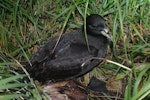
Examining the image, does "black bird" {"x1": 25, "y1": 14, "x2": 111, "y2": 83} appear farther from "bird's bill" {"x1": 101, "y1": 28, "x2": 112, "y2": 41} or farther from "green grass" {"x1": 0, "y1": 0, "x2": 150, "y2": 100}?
"green grass" {"x1": 0, "y1": 0, "x2": 150, "y2": 100}

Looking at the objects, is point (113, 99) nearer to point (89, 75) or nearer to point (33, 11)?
point (89, 75)

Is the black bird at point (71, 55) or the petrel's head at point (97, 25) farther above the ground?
the petrel's head at point (97, 25)

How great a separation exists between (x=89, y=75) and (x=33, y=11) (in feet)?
3.54

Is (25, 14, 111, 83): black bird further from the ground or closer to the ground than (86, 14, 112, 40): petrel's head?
closer to the ground

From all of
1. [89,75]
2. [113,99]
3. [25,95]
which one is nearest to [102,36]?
[89,75]

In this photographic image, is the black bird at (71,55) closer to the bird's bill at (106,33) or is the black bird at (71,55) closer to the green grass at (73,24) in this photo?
Result: the bird's bill at (106,33)

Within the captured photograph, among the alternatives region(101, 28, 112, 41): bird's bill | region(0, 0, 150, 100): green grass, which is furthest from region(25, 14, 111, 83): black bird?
region(0, 0, 150, 100): green grass

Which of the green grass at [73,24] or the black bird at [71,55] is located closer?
the black bird at [71,55]

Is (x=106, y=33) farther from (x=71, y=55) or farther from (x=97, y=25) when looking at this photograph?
(x=71, y=55)

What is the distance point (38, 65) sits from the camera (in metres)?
3.71

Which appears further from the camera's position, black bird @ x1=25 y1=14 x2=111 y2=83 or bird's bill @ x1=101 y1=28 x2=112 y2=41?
bird's bill @ x1=101 y1=28 x2=112 y2=41

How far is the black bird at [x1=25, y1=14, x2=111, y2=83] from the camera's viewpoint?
3.61 m

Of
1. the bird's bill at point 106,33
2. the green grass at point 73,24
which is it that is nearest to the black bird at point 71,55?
the bird's bill at point 106,33

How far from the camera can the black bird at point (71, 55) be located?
3609mm
